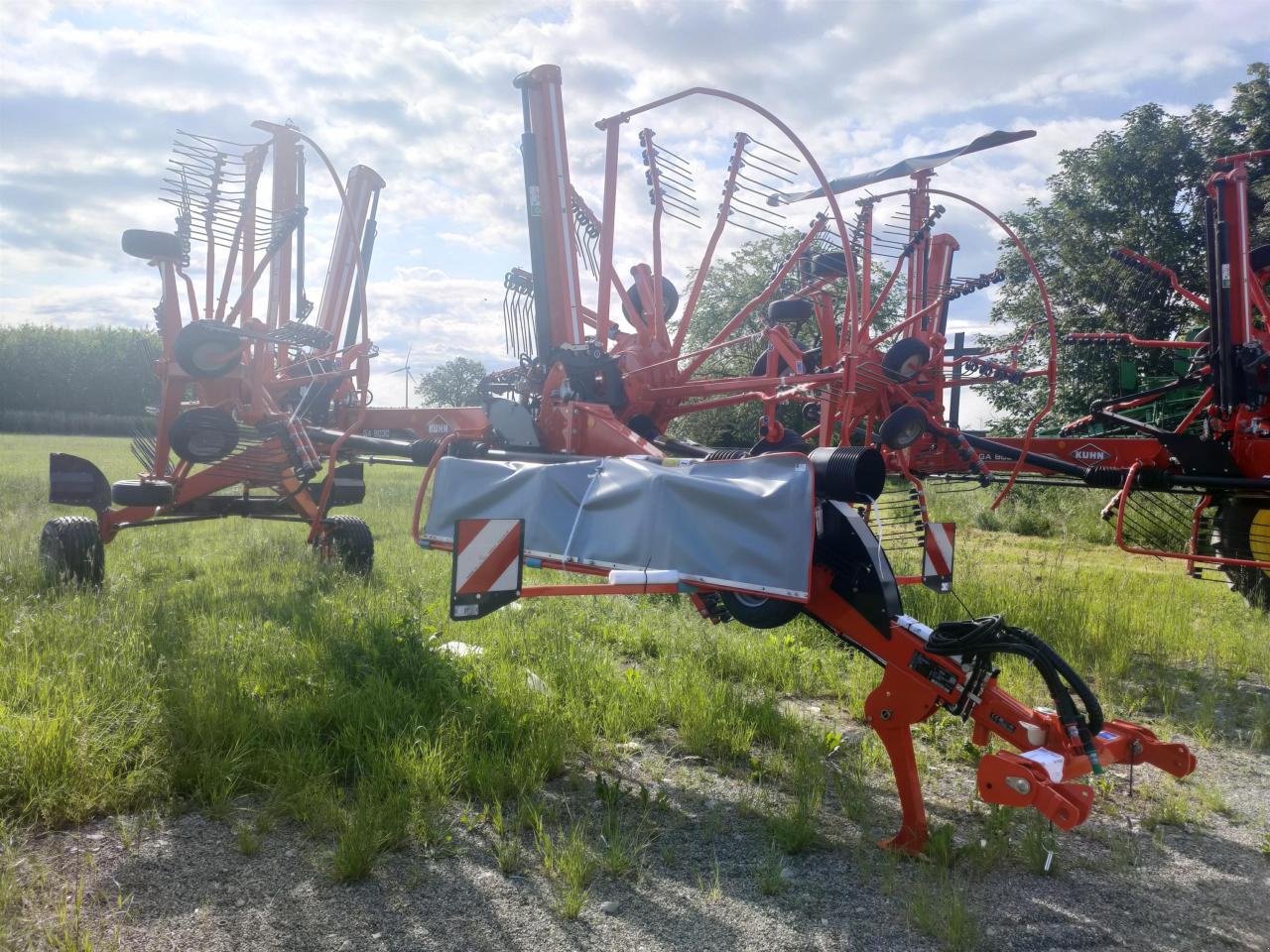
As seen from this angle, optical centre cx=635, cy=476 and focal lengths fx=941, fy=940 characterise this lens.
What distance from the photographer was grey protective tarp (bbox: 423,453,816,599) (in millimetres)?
3508

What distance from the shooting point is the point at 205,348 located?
8.22m

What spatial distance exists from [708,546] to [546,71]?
11.9ft

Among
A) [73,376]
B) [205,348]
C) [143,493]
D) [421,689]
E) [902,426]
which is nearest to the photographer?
[421,689]

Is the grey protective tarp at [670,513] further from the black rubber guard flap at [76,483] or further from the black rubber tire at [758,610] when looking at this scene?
the black rubber guard flap at [76,483]

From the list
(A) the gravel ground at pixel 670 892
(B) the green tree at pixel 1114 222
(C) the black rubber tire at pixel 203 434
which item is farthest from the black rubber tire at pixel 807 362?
(B) the green tree at pixel 1114 222

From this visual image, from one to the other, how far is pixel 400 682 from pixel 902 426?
3.26 m

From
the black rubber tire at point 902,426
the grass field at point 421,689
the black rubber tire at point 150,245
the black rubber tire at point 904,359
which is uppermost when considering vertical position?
the black rubber tire at point 150,245

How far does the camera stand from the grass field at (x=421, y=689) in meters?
3.76

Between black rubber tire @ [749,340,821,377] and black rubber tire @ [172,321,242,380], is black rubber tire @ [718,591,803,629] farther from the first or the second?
black rubber tire @ [172,321,242,380]

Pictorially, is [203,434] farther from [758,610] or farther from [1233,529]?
[1233,529]

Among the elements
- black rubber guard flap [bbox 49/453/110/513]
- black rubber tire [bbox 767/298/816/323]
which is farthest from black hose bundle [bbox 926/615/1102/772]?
black rubber guard flap [bbox 49/453/110/513]

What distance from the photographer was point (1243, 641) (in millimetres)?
6598

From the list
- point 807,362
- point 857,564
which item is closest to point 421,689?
point 857,564

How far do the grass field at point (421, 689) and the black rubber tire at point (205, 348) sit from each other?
1899 mm
